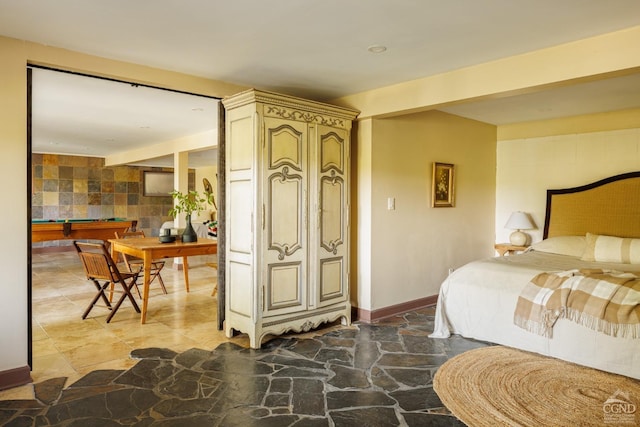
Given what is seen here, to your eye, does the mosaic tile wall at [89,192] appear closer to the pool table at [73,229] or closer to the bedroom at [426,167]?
the pool table at [73,229]

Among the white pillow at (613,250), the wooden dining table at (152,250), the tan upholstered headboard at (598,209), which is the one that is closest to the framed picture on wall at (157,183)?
the wooden dining table at (152,250)

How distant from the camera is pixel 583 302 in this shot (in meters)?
3.13

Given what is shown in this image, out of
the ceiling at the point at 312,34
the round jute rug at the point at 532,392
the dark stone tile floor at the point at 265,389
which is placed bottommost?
the dark stone tile floor at the point at 265,389

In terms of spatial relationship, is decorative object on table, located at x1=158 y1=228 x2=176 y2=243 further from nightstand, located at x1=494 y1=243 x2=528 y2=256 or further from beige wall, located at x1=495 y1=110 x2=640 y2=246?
beige wall, located at x1=495 y1=110 x2=640 y2=246

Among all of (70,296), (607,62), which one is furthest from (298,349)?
(70,296)

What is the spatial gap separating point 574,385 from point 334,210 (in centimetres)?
232

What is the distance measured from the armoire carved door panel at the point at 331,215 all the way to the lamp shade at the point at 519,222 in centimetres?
264

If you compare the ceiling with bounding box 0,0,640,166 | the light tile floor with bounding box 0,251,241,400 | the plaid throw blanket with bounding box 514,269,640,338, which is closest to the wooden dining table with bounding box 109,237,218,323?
the light tile floor with bounding box 0,251,241,400

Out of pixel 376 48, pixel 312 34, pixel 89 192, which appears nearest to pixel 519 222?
pixel 376 48

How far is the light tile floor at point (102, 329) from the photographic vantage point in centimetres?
326

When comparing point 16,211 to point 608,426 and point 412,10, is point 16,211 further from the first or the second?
point 608,426

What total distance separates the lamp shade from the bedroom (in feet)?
0.90

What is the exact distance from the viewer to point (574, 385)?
2.83 m

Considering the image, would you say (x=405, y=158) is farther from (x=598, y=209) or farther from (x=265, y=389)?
(x=265, y=389)
